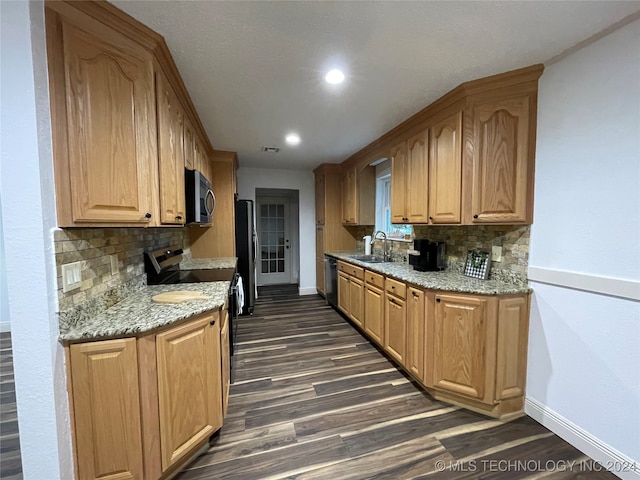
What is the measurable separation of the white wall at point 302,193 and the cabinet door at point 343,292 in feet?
4.74

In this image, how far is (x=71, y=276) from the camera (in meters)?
1.28

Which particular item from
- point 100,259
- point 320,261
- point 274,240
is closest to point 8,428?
point 100,259

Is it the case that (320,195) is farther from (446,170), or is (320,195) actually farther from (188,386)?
(188,386)

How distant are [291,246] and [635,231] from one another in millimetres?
5350

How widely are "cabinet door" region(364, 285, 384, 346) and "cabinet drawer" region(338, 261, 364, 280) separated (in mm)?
217

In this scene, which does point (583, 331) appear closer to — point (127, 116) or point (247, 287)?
point (127, 116)

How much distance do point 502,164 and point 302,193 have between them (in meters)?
3.68

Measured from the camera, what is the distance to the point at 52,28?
1170 mm

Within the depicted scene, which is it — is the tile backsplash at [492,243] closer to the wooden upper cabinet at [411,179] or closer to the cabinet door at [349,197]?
the wooden upper cabinet at [411,179]

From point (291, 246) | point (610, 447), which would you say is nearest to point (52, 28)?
point (610, 447)

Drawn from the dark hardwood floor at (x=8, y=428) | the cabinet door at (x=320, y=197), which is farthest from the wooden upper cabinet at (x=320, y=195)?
the dark hardwood floor at (x=8, y=428)

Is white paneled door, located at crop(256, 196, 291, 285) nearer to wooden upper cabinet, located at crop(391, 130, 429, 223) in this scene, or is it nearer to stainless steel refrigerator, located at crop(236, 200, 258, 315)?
stainless steel refrigerator, located at crop(236, 200, 258, 315)

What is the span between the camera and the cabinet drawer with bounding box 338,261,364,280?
331cm

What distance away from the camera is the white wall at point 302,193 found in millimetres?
4973
